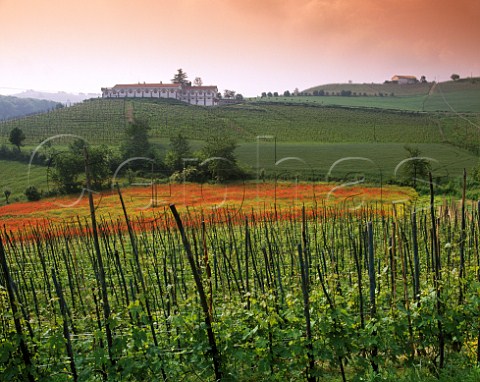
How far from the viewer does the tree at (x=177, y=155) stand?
38.3 meters

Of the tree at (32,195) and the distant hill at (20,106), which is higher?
the distant hill at (20,106)

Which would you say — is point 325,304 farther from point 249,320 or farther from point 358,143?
point 358,143

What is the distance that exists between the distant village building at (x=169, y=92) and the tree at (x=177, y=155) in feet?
148

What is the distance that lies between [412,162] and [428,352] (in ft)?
95.8

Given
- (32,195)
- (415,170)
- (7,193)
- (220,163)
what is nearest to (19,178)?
(7,193)

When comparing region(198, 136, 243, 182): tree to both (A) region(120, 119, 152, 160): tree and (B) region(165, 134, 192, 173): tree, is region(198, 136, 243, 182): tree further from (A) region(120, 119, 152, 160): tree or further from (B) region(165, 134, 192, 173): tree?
(A) region(120, 119, 152, 160): tree

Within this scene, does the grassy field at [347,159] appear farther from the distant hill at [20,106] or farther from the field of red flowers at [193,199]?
the distant hill at [20,106]

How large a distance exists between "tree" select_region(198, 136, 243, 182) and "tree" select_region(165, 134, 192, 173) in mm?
1891

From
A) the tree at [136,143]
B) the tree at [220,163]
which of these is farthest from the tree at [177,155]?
the tree at [136,143]

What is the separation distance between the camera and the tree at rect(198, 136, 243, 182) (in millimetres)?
31875

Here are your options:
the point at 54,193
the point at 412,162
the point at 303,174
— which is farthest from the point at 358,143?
the point at 54,193

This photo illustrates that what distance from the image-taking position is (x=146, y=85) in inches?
3750

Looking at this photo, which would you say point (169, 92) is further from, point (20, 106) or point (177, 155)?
point (20, 106)

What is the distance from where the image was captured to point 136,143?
155 ft
